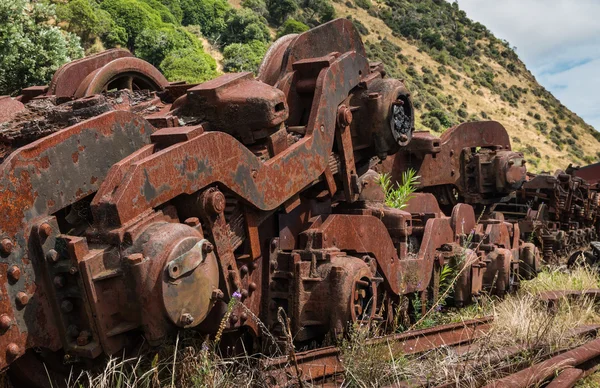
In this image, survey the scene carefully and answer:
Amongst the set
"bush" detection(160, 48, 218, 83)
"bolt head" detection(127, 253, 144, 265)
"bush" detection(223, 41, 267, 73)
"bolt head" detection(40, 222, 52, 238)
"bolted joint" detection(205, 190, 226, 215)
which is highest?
"bush" detection(223, 41, 267, 73)

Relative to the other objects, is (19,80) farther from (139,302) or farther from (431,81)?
(431,81)

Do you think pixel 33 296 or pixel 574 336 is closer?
pixel 33 296

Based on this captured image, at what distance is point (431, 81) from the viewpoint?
2488 inches

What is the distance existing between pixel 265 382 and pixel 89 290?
105cm

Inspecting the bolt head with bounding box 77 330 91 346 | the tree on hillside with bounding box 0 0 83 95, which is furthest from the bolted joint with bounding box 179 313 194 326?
the tree on hillside with bounding box 0 0 83 95

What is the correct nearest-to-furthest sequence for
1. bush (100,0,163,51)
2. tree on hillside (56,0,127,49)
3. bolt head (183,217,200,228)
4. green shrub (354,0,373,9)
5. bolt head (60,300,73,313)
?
bolt head (60,300,73,313) < bolt head (183,217,200,228) < tree on hillside (56,0,127,49) < bush (100,0,163,51) < green shrub (354,0,373,9)

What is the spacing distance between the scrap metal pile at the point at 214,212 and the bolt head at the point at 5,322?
0.04ft

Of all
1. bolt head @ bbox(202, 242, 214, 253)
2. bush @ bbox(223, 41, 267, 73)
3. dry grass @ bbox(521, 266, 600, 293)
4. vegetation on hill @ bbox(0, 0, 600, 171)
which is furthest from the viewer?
bush @ bbox(223, 41, 267, 73)

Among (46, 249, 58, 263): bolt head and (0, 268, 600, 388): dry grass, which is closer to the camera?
(46, 249, 58, 263): bolt head

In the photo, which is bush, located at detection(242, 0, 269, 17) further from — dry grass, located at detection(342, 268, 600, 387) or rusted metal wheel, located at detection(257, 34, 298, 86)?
dry grass, located at detection(342, 268, 600, 387)

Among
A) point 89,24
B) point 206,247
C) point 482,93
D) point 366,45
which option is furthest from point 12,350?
point 482,93

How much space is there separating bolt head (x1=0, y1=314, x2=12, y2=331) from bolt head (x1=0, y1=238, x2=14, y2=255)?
270mm

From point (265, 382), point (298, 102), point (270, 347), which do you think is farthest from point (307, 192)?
point (265, 382)

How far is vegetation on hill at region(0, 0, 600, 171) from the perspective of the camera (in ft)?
65.6
